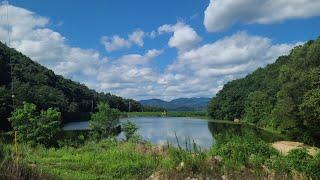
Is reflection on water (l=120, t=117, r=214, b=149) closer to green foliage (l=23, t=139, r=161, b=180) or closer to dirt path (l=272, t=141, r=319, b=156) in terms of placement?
green foliage (l=23, t=139, r=161, b=180)

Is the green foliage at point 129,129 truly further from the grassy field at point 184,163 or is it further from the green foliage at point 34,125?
the grassy field at point 184,163

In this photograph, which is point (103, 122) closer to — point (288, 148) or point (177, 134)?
point (177, 134)

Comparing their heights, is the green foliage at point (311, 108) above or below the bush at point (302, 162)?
above

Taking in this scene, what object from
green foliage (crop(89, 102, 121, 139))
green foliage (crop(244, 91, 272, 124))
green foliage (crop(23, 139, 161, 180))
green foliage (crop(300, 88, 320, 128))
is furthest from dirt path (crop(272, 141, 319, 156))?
green foliage (crop(244, 91, 272, 124))

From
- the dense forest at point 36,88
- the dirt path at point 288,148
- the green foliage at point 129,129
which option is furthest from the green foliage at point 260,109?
the green foliage at point 129,129

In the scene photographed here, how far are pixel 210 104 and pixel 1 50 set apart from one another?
9790 cm

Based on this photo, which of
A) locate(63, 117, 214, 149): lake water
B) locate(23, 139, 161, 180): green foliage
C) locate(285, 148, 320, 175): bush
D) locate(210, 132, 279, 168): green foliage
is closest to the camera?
locate(285, 148, 320, 175): bush

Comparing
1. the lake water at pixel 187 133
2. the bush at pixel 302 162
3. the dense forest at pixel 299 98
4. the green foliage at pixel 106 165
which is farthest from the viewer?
the dense forest at pixel 299 98

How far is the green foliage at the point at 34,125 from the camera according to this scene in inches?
1452

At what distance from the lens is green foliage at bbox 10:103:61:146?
3688 cm

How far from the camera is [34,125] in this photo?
3766 cm

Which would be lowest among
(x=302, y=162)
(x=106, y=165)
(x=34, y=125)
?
(x=106, y=165)

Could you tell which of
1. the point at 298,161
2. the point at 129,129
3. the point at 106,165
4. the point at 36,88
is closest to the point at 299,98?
the point at 129,129

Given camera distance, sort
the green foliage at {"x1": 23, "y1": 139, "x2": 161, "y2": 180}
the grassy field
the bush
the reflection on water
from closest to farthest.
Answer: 1. the grassy field
2. the bush
3. the green foliage at {"x1": 23, "y1": 139, "x2": 161, "y2": 180}
4. the reflection on water
